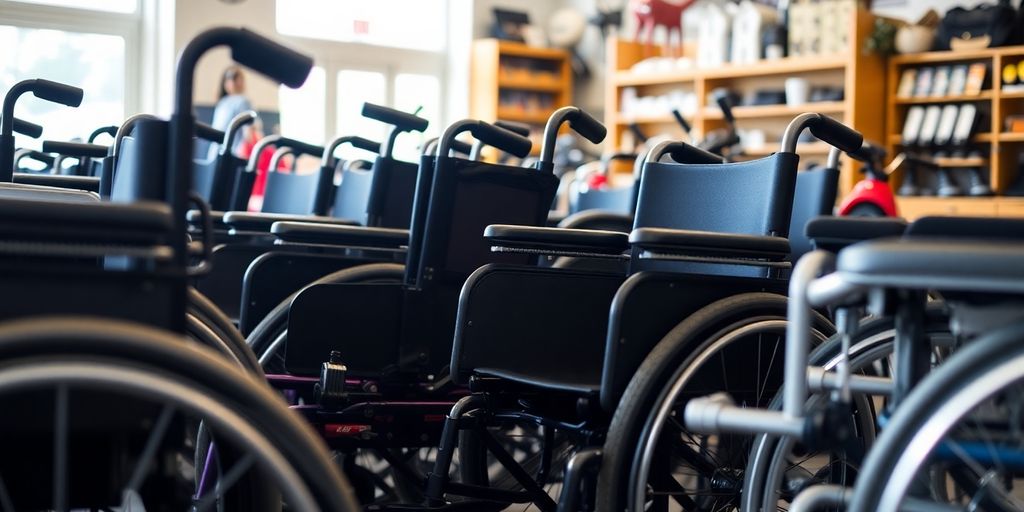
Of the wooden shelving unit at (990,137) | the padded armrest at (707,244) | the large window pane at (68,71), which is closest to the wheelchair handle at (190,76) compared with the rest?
the padded armrest at (707,244)

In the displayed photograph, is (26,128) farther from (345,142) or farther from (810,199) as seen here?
(810,199)

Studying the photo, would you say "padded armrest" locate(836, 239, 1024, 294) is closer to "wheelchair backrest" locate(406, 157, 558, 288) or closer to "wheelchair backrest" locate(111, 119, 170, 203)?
"wheelchair backrest" locate(111, 119, 170, 203)

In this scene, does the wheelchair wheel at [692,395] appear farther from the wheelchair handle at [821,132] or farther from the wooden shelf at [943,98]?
the wooden shelf at [943,98]

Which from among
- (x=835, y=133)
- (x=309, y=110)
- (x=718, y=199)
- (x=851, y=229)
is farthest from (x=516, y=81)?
(x=851, y=229)

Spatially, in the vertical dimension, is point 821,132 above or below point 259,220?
above

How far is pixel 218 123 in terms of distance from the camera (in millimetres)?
7355

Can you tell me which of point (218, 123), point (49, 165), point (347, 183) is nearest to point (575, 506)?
point (347, 183)

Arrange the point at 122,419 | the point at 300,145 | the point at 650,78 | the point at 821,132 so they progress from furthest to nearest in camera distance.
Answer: the point at 650,78
the point at 300,145
the point at 821,132
the point at 122,419

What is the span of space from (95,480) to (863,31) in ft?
22.3

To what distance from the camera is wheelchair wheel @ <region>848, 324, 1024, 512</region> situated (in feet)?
3.71

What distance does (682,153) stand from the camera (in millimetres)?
2381

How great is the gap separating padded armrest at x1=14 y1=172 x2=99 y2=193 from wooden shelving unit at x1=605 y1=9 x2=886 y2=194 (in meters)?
5.36

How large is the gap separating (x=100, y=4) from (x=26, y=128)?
5.30 m

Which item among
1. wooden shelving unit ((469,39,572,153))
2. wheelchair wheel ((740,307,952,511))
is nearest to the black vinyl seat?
wheelchair wheel ((740,307,952,511))
